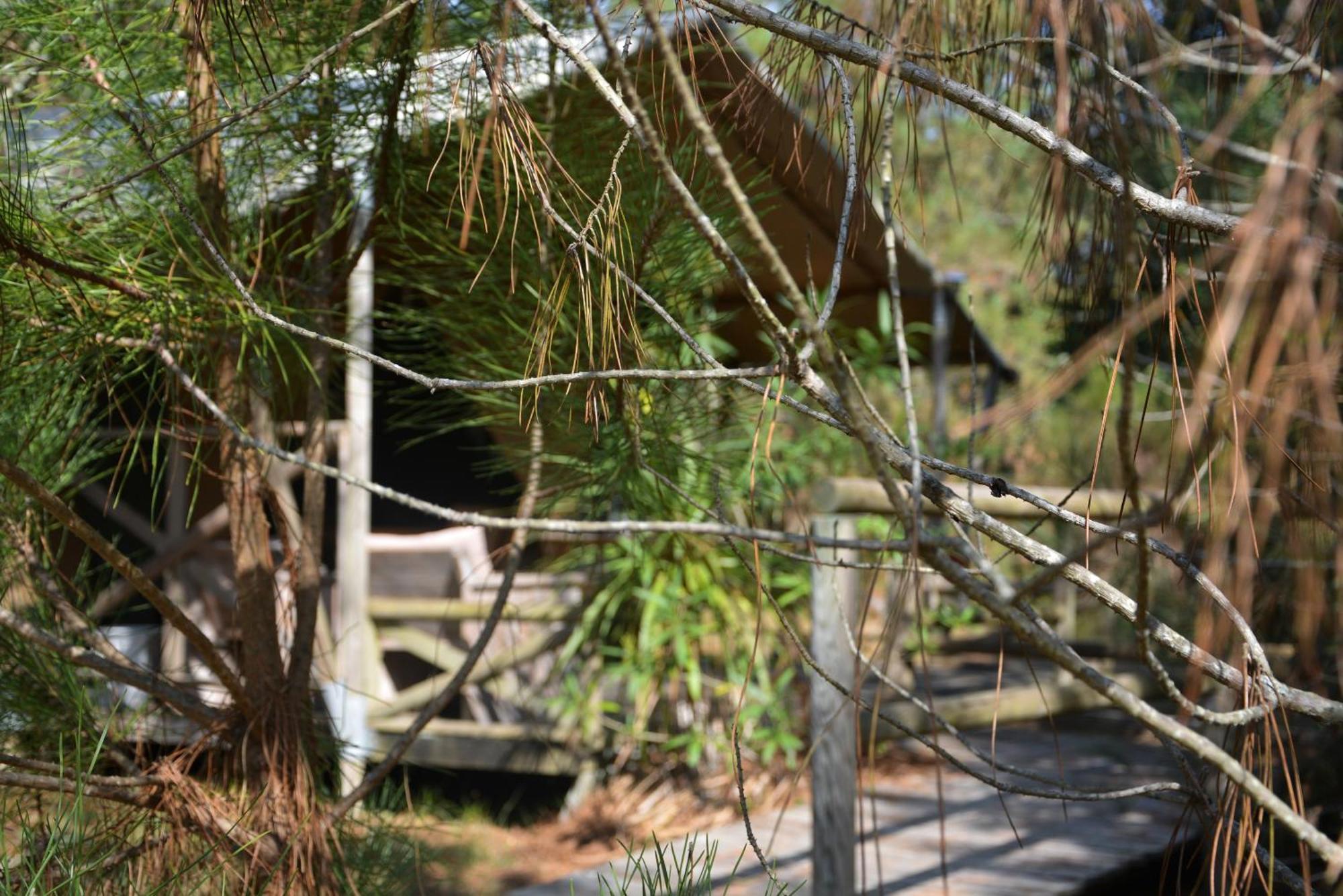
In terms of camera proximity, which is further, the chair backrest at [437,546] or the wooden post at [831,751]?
the chair backrest at [437,546]

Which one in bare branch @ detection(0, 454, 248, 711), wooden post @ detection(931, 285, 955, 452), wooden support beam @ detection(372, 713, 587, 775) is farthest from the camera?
wooden post @ detection(931, 285, 955, 452)

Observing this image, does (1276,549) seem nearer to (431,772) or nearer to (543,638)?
(543,638)

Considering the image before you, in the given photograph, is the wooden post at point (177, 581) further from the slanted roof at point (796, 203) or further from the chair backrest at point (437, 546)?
the slanted roof at point (796, 203)

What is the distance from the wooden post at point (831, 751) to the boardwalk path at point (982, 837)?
3.4 inches

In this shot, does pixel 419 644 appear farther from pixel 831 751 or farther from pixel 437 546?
pixel 831 751

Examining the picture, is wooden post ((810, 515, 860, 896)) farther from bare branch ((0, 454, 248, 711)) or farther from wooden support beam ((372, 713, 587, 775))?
wooden support beam ((372, 713, 587, 775))

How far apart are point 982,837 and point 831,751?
1.15m

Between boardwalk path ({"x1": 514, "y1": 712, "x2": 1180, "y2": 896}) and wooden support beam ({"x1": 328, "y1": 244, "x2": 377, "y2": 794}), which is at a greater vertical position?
wooden support beam ({"x1": 328, "y1": 244, "x2": 377, "y2": 794})

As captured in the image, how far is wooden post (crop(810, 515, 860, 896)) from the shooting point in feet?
8.96

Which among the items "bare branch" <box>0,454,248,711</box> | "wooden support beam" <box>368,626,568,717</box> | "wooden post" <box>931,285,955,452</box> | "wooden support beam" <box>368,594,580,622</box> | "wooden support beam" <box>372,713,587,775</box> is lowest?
"wooden support beam" <box>372,713,587,775</box>

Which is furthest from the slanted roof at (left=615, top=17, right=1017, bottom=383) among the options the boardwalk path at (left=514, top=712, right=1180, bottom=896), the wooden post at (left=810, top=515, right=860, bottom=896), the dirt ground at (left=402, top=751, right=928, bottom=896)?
the dirt ground at (left=402, top=751, right=928, bottom=896)

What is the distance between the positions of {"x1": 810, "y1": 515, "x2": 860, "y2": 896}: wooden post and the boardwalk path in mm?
86

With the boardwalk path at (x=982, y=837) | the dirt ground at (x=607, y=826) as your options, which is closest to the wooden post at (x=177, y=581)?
the dirt ground at (x=607, y=826)

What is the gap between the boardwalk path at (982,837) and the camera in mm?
3203
